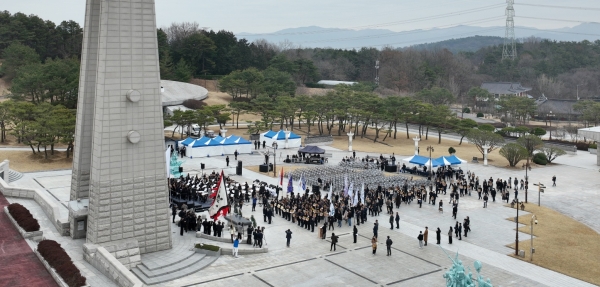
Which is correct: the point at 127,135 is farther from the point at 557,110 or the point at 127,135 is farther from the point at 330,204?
the point at 557,110

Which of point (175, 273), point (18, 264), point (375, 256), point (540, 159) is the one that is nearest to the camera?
point (18, 264)

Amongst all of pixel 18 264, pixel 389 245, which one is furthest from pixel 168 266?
pixel 389 245

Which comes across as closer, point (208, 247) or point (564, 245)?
point (208, 247)

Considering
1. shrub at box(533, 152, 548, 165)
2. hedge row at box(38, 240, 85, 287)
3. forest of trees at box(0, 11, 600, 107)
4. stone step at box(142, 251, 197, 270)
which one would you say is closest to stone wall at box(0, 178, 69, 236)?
hedge row at box(38, 240, 85, 287)

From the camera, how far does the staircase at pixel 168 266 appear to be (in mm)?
22203

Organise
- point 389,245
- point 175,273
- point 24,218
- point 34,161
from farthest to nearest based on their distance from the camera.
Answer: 1. point 34,161
2. point 24,218
3. point 389,245
4. point 175,273

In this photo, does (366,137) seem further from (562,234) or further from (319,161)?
(562,234)

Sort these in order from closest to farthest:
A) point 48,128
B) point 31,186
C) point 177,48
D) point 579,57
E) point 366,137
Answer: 1. point 31,186
2. point 48,128
3. point 366,137
4. point 177,48
5. point 579,57

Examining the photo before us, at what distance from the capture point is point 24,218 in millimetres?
26516

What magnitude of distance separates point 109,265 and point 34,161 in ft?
101

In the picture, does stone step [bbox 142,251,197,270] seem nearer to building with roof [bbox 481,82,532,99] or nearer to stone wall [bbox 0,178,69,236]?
stone wall [bbox 0,178,69,236]

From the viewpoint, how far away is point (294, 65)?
10850cm

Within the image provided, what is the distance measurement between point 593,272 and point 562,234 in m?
5.97

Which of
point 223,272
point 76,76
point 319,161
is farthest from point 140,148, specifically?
point 76,76
